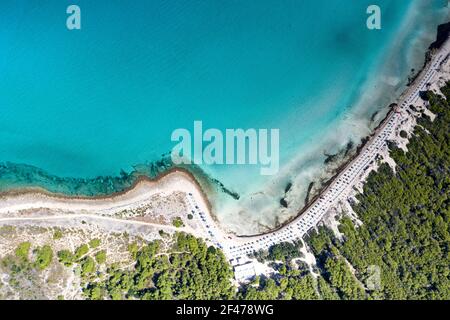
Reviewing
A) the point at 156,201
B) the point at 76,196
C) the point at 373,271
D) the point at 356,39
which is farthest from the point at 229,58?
the point at 373,271

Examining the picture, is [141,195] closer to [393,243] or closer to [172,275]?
[172,275]

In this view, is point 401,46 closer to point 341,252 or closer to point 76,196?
point 341,252
